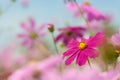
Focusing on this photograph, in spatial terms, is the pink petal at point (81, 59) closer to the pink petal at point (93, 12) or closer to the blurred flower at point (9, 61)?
the blurred flower at point (9, 61)

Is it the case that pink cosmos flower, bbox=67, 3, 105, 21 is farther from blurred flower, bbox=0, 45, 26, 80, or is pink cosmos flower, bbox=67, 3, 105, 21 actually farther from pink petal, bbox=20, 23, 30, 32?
blurred flower, bbox=0, 45, 26, 80

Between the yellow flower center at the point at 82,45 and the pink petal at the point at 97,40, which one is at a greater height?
the yellow flower center at the point at 82,45

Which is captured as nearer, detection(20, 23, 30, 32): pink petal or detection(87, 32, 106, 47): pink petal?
detection(87, 32, 106, 47): pink petal

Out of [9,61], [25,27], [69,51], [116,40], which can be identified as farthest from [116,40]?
Result: [25,27]

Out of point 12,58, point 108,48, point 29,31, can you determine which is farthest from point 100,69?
point 29,31

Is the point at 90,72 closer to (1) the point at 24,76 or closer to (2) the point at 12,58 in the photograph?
(1) the point at 24,76

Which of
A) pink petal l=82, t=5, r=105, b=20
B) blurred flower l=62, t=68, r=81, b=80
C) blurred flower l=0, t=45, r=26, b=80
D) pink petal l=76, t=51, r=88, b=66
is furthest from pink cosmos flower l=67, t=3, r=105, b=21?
blurred flower l=62, t=68, r=81, b=80

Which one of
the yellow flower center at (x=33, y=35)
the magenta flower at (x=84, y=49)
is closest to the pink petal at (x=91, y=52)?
the magenta flower at (x=84, y=49)

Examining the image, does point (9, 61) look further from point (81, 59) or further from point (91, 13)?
point (91, 13)
